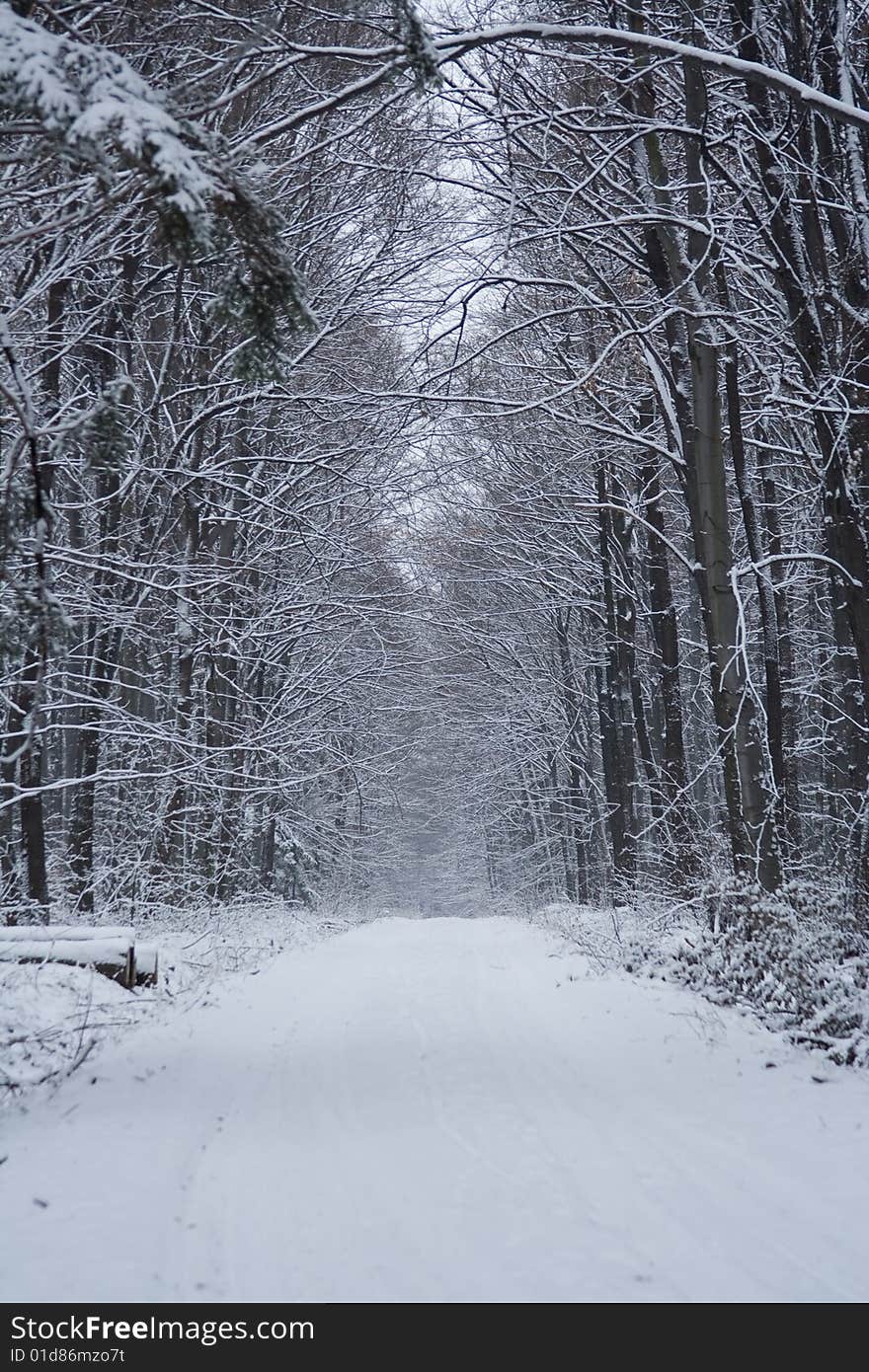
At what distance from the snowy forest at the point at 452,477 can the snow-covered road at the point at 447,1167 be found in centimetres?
4

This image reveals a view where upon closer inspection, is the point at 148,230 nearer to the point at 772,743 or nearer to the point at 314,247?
the point at 314,247

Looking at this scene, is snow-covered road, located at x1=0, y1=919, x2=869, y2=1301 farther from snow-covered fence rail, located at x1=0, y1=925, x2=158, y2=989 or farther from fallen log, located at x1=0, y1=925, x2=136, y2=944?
fallen log, located at x1=0, y1=925, x2=136, y2=944

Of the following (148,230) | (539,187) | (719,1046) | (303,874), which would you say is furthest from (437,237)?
(303,874)

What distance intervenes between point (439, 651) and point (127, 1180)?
75.0ft

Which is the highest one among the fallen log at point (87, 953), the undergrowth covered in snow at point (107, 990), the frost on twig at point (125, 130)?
the frost on twig at point (125, 130)

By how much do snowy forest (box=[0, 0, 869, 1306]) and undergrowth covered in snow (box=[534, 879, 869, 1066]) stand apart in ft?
0.16

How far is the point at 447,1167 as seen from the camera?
14.6ft

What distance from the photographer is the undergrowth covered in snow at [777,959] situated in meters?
6.45

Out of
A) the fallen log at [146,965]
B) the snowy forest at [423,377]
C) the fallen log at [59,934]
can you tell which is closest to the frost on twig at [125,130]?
the snowy forest at [423,377]

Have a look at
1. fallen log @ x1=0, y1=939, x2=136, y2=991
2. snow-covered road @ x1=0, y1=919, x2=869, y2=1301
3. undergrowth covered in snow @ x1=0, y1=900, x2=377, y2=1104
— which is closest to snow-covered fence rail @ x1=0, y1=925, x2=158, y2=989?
fallen log @ x1=0, y1=939, x2=136, y2=991

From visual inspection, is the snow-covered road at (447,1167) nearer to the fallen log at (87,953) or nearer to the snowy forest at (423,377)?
the fallen log at (87,953)

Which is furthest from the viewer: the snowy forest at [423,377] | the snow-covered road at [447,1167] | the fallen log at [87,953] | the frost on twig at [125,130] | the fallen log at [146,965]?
the fallen log at [146,965]

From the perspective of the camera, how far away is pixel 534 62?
36.0ft

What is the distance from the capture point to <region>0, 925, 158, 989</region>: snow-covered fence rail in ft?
29.4
